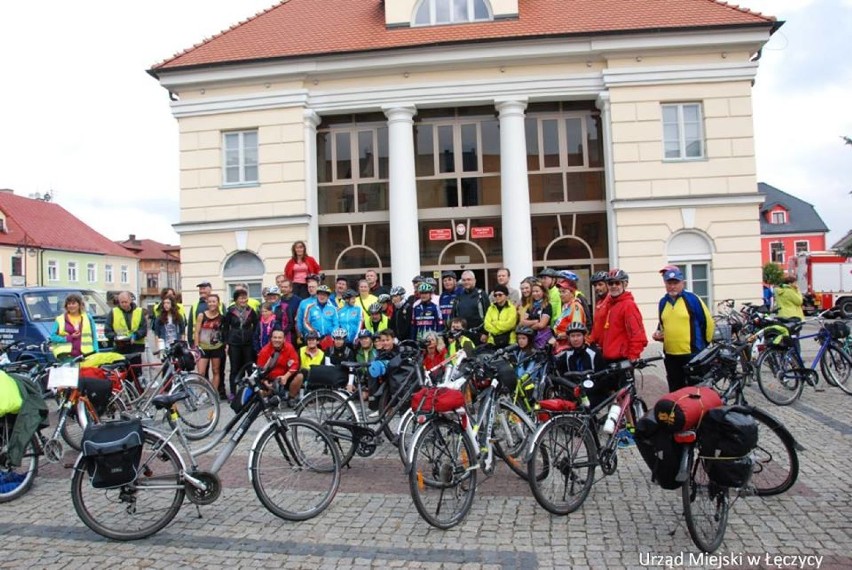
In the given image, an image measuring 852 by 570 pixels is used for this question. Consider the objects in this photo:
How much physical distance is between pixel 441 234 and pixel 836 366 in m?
10.6

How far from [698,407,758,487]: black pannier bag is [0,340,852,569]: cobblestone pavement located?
0.51 m

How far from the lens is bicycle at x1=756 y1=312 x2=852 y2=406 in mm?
9031

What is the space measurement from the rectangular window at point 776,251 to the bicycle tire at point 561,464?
61470 millimetres

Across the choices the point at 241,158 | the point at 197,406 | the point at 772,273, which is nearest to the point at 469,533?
the point at 197,406

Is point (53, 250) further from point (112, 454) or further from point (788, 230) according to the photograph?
point (788, 230)

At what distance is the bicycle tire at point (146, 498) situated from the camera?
4625 mm

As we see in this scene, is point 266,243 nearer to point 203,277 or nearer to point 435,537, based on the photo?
point 203,277

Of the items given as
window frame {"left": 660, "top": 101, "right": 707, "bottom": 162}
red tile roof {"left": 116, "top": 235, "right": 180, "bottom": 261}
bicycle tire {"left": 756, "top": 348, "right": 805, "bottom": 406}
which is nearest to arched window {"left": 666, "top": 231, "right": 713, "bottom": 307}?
window frame {"left": 660, "top": 101, "right": 707, "bottom": 162}

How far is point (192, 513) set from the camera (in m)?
5.12

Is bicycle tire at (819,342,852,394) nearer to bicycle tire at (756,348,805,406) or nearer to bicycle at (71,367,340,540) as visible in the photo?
bicycle tire at (756,348,805,406)

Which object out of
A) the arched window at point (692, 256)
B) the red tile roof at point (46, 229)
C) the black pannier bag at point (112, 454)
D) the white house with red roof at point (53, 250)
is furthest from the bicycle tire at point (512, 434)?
the red tile roof at point (46, 229)

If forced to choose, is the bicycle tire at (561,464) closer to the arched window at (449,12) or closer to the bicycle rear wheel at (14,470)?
the bicycle rear wheel at (14,470)

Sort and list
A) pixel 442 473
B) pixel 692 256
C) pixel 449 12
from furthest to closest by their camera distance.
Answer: pixel 449 12 < pixel 692 256 < pixel 442 473

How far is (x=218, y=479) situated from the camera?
491 cm
